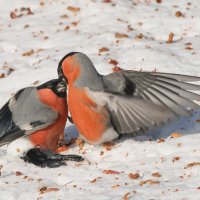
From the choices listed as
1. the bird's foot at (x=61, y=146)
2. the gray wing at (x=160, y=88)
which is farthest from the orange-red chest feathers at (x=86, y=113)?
the bird's foot at (x=61, y=146)

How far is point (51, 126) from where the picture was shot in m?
4.60

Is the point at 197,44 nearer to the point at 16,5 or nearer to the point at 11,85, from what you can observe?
the point at 11,85

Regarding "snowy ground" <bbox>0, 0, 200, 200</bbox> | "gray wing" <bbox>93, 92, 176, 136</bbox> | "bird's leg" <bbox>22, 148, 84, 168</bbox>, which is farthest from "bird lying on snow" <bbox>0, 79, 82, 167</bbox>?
"gray wing" <bbox>93, 92, 176, 136</bbox>

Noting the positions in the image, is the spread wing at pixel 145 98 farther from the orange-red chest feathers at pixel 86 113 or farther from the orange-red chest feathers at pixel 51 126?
the orange-red chest feathers at pixel 51 126

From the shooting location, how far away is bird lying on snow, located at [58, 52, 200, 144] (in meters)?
4.28

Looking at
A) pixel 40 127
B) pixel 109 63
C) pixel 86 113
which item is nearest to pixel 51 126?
pixel 40 127

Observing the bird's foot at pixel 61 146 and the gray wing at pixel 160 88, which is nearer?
the gray wing at pixel 160 88

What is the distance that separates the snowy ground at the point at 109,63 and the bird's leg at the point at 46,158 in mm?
54

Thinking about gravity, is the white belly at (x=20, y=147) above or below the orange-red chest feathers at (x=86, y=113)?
below

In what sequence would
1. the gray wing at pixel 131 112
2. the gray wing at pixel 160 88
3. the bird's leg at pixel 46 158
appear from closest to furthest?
the gray wing at pixel 131 112 → the gray wing at pixel 160 88 → the bird's leg at pixel 46 158

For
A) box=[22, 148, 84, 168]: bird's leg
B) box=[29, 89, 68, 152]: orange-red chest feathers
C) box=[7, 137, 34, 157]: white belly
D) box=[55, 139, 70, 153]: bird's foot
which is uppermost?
box=[29, 89, 68, 152]: orange-red chest feathers

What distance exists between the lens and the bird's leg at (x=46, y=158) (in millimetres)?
4484

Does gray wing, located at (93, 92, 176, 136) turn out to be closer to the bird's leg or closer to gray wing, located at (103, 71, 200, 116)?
gray wing, located at (103, 71, 200, 116)

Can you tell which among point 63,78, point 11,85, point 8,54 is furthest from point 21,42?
point 63,78
